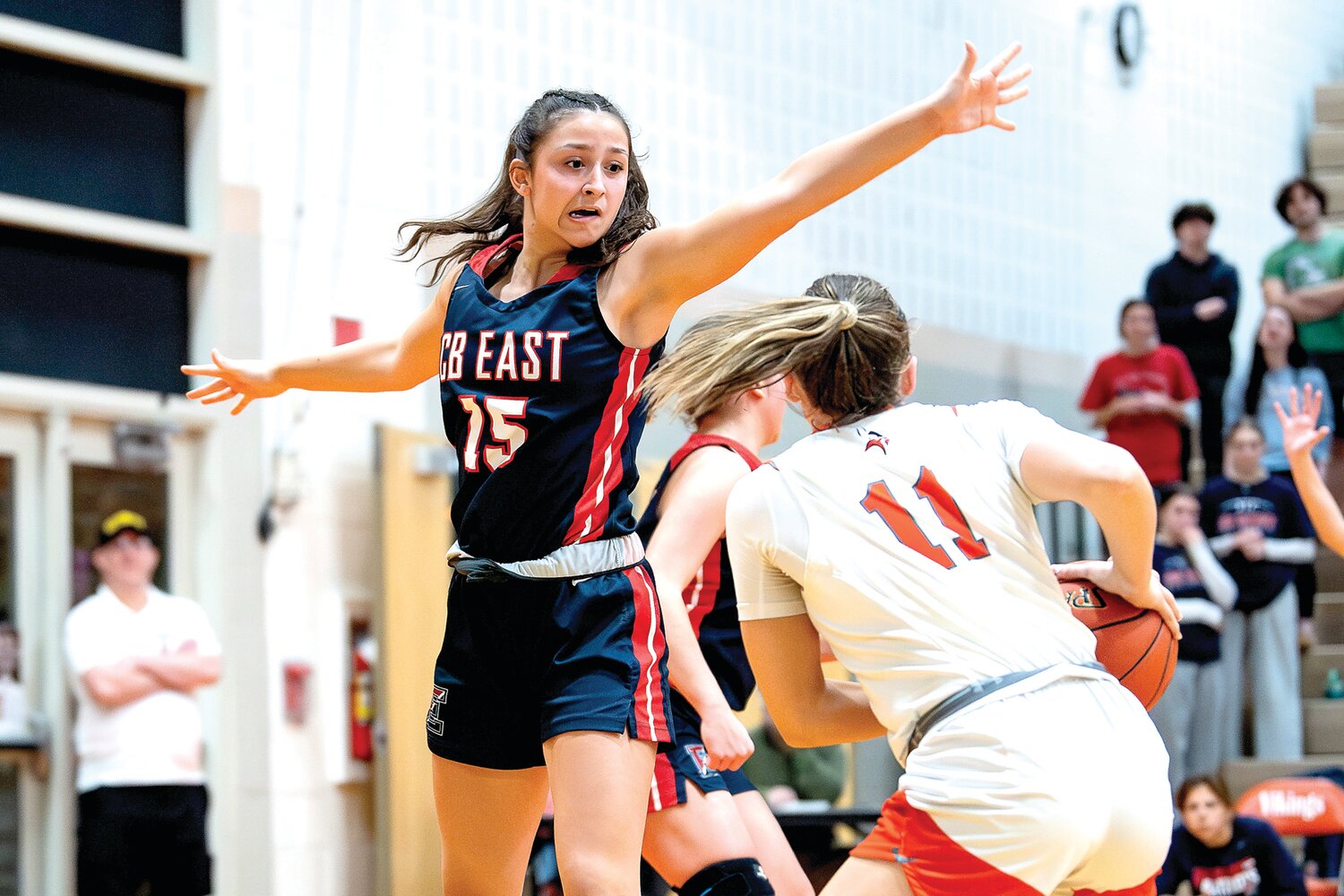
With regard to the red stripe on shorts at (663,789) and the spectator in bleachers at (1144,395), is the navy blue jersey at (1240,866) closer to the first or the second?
the spectator in bleachers at (1144,395)

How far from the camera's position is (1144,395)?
9.52m

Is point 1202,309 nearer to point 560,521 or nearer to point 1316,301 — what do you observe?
point 1316,301

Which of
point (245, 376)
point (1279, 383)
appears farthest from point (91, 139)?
point (1279, 383)

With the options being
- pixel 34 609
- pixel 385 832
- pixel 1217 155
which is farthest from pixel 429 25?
pixel 1217 155

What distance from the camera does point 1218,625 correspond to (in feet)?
28.1

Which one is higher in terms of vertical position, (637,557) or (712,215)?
(712,215)

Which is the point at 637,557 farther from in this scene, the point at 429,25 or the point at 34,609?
the point at 429,25

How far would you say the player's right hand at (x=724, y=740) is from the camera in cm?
333

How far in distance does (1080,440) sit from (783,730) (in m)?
0.72

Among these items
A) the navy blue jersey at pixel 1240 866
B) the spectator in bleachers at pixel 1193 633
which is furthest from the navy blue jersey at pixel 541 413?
the spectator in bleachers at pixel 1193 633

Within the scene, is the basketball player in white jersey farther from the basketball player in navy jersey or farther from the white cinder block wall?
the white cinder block wall

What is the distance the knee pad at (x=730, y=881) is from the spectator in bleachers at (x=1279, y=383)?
7.05 m

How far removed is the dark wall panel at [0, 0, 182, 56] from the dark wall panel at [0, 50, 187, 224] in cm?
16

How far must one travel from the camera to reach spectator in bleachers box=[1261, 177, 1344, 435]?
1003cm
